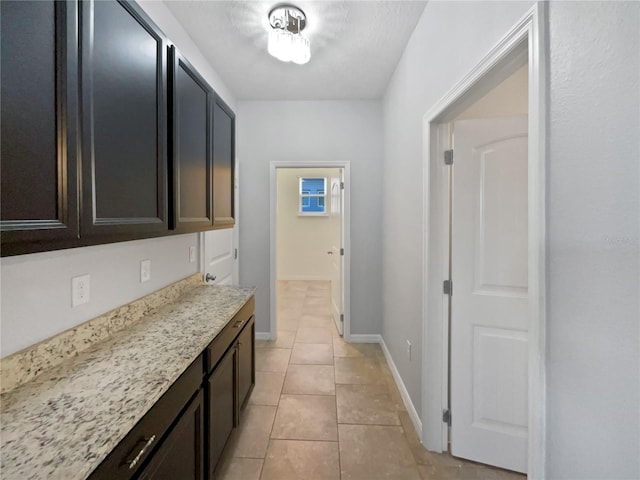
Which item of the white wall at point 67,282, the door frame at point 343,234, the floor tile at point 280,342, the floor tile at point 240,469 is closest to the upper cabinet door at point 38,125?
the white wall at point 67,282

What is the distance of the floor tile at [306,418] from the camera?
180 centimetres

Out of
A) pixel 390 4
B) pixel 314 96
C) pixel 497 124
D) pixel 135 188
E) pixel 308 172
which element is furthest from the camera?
pixel 308 172

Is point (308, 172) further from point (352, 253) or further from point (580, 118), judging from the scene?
point (580, 118)

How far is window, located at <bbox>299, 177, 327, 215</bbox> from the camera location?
6309 millimetres

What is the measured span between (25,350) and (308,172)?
18.5 feet

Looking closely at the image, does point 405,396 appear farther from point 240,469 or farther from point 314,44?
point 314,44


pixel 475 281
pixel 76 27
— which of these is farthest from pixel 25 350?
pixel 475 281

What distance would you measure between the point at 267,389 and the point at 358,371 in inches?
33.6

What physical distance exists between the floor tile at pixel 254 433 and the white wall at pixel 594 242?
1522 mm

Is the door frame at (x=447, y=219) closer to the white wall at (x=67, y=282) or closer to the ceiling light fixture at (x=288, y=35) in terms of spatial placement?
the ceiling light fixture at (x=288, y=35)

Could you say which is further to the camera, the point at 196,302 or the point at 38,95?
the point at 196,302

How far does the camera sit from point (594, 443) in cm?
67

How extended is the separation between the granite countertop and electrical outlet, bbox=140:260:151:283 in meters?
0.28

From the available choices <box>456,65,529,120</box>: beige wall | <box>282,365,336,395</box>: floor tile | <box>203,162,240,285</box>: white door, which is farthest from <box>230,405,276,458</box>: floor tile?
<box>456,65,529,120</box>: beige wall
